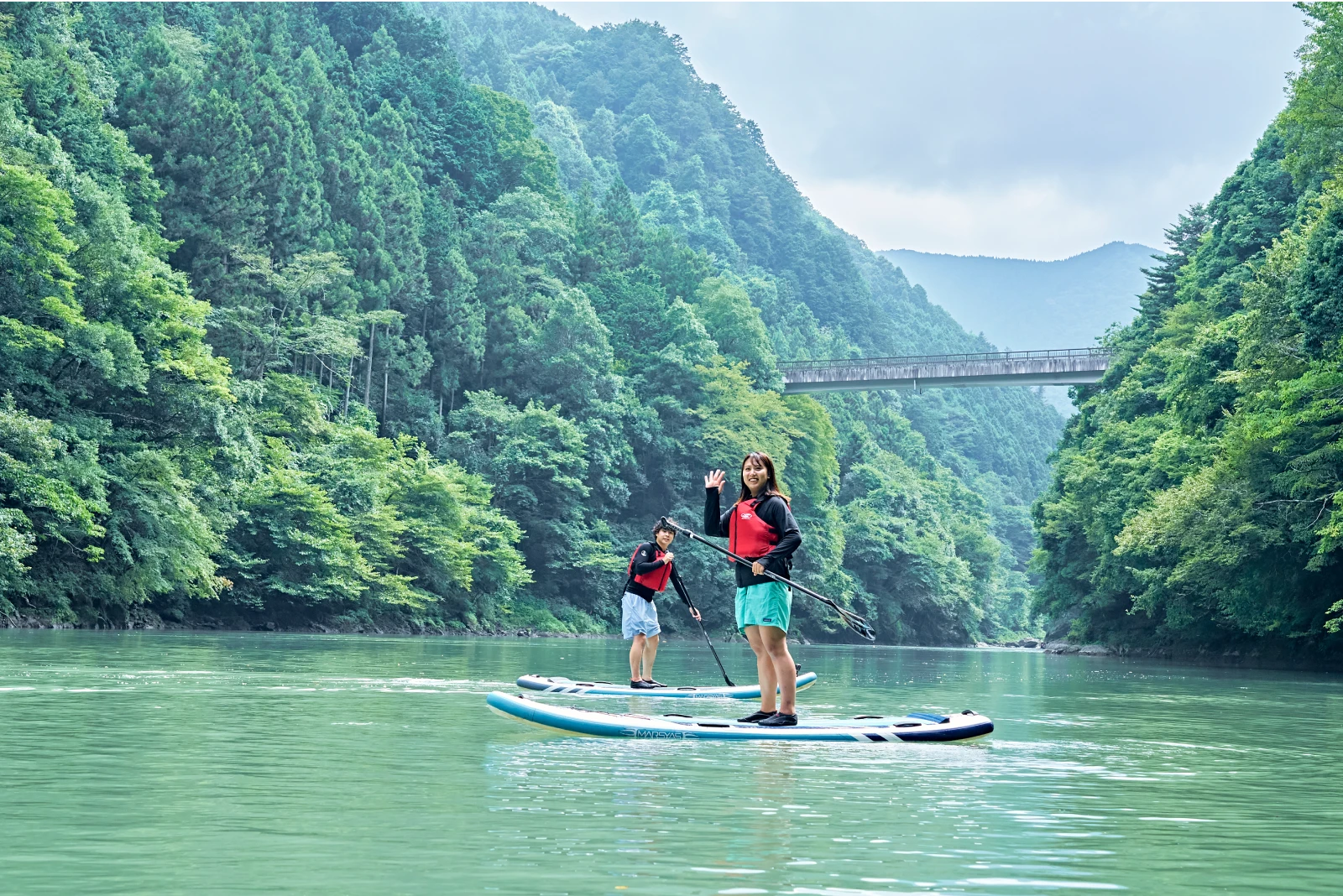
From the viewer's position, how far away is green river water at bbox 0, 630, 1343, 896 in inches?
249

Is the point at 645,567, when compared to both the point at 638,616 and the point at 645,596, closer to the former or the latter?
the point at 645,596

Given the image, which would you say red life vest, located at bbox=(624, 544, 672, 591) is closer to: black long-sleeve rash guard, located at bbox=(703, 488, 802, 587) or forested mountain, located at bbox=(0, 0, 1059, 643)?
black long-sleeve rash guard, located at bbox=(703, 488, 802, 587)

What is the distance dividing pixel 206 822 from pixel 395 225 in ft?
207

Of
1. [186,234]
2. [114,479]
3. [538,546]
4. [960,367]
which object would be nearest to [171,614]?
[114,479]

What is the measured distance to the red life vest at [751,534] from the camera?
1276 centimetres

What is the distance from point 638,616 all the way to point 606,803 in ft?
32.8

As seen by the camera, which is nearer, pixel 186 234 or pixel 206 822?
pixel 206 822

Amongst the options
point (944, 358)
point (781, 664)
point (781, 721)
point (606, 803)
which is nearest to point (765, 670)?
point (781, 664)

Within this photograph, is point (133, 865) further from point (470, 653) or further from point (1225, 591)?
point (1225, 591)

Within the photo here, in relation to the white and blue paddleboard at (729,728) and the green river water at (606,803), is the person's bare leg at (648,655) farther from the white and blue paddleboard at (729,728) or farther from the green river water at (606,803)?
the white and blue paddleboard at (729,728)

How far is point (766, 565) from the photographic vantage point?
1262 centimetres

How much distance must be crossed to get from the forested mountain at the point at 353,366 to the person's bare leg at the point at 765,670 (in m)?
24.4

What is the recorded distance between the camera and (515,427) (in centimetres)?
6681

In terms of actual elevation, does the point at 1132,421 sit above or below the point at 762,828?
above
